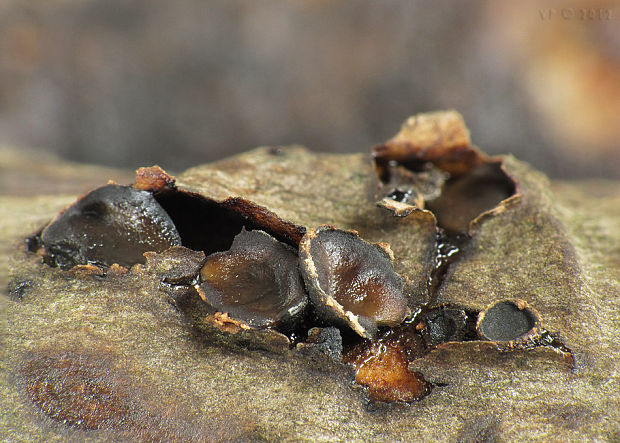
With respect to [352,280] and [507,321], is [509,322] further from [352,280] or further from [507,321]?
[352,280]

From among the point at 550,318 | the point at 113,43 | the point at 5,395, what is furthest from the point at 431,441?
the point at 113,43

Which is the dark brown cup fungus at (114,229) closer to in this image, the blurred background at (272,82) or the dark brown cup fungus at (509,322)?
the dark brown cup fungus at (509,322)

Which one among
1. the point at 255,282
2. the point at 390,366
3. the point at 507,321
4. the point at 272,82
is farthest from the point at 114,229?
the point at 272,82

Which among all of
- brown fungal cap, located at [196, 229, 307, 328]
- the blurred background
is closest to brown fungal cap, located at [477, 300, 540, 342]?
brown fungal cap, located at [196, 229, 307, 328]

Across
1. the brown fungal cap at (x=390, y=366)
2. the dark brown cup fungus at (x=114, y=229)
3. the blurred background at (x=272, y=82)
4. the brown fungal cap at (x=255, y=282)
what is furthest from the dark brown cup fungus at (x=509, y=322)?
the blurred background at (x=272, y=82)

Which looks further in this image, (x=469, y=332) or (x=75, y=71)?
(x=75, y=71)

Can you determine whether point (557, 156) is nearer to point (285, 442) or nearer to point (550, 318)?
point (550, 318)
